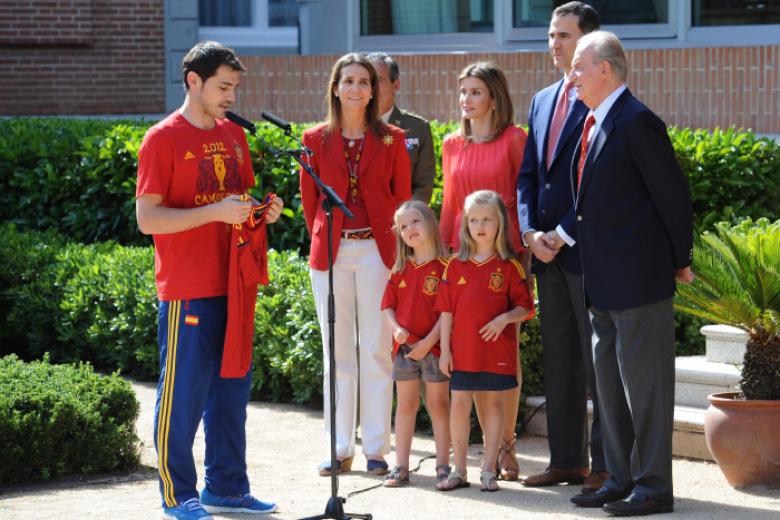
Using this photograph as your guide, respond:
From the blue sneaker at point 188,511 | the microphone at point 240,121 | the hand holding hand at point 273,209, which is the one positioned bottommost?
the blue sneaker at point 188,511

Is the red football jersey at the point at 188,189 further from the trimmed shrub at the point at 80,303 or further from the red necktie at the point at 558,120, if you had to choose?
the trimmed shrub at the point at 80,303

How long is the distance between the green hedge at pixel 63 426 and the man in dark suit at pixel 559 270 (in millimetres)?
2218

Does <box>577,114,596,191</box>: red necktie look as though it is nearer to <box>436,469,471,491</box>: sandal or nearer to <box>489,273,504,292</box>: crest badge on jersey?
<box>489,273,504,292</box>: crest badge on jersey

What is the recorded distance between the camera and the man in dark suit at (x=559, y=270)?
6.30 m

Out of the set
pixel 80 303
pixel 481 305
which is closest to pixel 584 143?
pixel 481 305

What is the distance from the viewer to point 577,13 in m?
6.41

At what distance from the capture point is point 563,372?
643 cm

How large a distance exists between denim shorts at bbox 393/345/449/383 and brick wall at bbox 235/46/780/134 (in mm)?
4454

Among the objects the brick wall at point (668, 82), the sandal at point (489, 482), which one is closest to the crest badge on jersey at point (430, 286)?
the sandal at point (489, 482)

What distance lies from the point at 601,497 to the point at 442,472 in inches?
34.9

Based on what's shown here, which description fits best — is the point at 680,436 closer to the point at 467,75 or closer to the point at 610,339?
the point at 610,339

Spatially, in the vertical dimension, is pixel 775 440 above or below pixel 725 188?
below

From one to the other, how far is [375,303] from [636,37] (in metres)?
5.31

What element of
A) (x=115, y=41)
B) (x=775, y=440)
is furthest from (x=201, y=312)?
(x=115, y=41)
